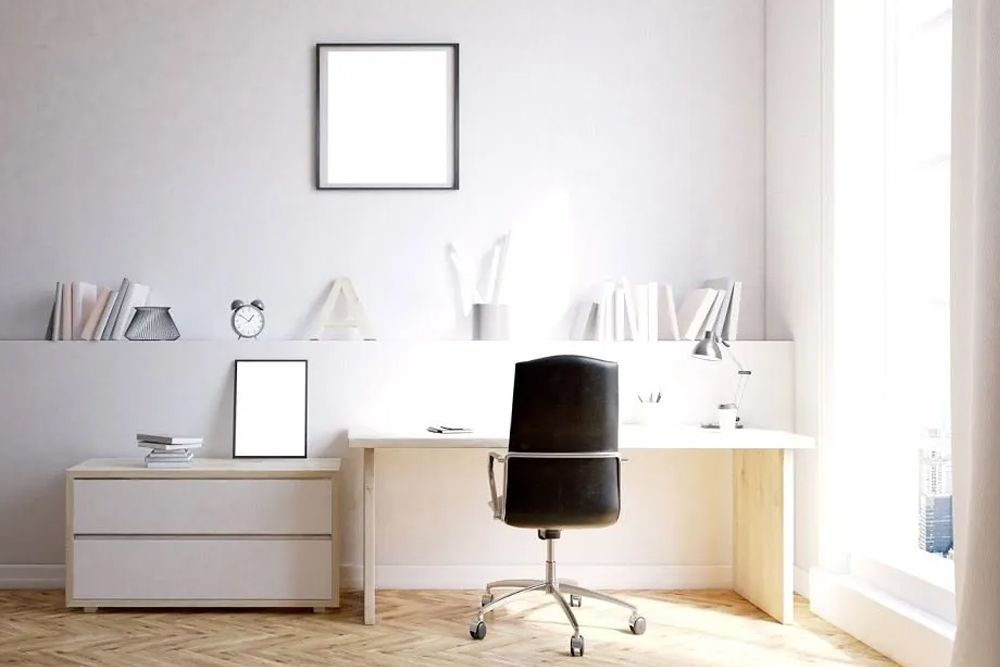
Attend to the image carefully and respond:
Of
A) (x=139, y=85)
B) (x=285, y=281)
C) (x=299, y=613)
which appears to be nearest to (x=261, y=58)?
(x=139, y=85)

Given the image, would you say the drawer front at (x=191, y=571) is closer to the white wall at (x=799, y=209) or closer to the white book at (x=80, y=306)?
the white book at (x=80, y=306)

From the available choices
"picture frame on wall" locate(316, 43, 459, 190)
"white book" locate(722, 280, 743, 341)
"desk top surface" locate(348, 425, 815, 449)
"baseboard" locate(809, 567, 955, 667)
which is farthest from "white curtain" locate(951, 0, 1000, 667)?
"picture frame on wall" locate(316, 43, 459, 190)

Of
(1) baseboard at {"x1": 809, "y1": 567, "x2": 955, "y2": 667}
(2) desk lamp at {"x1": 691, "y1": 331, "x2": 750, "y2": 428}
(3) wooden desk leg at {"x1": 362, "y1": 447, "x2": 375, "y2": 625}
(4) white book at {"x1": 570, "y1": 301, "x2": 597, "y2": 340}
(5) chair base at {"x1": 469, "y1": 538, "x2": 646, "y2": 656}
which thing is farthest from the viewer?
(4) white book at {"x1": 570, "y1": 301, "x2": 597, "y2": 340}

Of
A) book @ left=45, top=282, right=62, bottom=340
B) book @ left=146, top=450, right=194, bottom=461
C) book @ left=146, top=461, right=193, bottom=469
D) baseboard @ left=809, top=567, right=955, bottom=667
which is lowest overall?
baseboard @ left=809, top=567, right=955, bottom=667

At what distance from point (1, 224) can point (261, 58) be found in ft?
4.43

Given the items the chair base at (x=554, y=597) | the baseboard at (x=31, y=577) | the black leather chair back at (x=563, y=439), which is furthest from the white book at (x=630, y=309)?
the baseboard at (x=31, y=577)

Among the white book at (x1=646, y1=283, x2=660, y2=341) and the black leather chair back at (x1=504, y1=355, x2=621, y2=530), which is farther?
the white book at (x1=646, y1=283, x2=660, y2=341)

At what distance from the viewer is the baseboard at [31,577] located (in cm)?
436

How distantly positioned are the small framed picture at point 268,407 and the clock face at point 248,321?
0.15m

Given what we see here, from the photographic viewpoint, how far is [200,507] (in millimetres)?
3975

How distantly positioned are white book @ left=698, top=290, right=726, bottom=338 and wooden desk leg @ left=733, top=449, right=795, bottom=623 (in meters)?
0.54

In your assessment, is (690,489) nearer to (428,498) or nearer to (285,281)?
(428,498)

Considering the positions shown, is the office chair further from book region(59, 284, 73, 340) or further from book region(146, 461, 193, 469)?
book region(59, 284, 73, 340)

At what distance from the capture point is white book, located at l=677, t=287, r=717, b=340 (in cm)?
447
